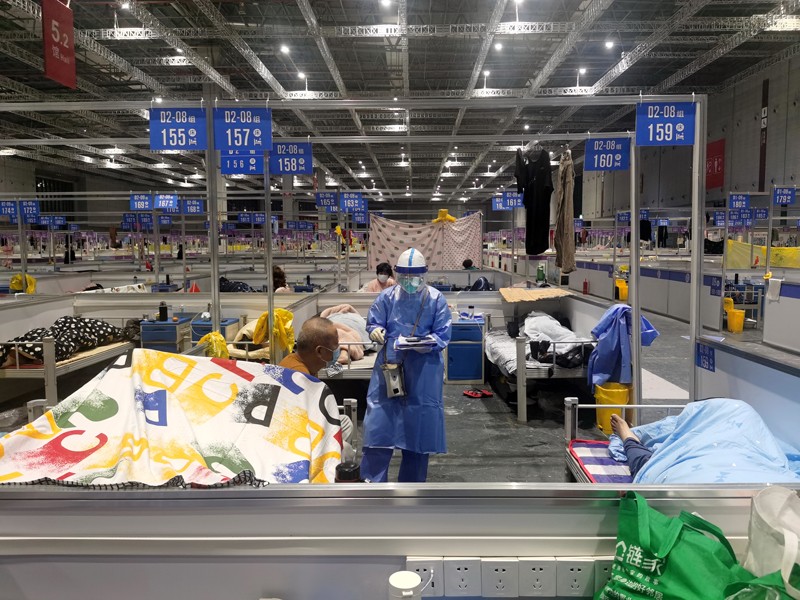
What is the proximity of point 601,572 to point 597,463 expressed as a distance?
2.02 meters

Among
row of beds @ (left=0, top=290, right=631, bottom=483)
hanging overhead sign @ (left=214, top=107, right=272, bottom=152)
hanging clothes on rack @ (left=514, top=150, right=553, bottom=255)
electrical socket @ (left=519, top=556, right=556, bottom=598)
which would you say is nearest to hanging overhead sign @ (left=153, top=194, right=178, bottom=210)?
row of beds @ (left=0, top=290, right=631, bottom=483)

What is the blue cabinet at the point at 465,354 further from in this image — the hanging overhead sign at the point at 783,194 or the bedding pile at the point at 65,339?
the hanging overhead sign at the point at 783,194

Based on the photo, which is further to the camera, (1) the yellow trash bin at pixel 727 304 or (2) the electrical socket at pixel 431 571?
(1) the yellow trash bin at pixel 727 304

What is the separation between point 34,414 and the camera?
10.3 ft

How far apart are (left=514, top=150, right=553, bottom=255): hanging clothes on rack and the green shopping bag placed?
444 cm

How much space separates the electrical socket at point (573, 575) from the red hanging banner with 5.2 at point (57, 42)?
4750 mm

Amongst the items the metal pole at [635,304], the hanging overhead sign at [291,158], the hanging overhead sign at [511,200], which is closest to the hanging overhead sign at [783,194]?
the hanging overhead sign at [511,200]

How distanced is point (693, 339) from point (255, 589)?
325 centimetres

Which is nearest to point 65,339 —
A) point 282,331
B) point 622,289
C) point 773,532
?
point 282,331

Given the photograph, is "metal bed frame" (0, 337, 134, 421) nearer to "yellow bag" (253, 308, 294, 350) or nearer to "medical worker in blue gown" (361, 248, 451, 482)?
"yellow bag" (253, 308, 294, 350)

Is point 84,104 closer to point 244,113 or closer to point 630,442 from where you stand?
point 244,113

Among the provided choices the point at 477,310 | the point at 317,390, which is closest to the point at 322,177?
the point at 477,310

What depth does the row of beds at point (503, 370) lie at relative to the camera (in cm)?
344

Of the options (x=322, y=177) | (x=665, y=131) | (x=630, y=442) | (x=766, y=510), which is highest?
(x=322, y=177)
